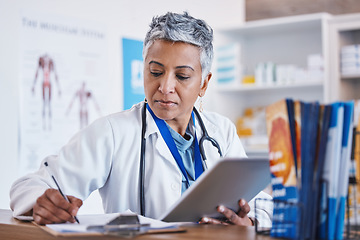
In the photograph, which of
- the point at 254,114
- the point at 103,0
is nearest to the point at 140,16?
the point at 103,0

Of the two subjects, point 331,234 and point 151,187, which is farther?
point 151,187

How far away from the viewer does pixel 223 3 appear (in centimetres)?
526

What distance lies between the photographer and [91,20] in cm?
407

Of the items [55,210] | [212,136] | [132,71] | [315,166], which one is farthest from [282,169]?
[132,71]

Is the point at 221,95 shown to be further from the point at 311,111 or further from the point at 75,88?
the point at 311,111

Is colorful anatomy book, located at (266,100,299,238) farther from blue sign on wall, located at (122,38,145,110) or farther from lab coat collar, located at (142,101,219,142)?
blue sign on wall, located at (122,38,145,110)

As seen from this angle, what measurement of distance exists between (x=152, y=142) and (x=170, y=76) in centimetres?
26

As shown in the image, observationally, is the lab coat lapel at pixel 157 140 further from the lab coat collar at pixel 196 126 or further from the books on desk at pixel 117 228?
the books on desk at pixel 117 228

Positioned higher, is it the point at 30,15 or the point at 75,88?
the point at 30,15

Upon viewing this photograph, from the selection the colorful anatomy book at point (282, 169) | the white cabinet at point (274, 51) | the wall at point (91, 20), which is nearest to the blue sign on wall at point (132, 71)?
the wall at point (91, 20)

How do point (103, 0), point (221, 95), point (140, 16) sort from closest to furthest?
point (103, 0)
point (140, 16)
point (221, 95)

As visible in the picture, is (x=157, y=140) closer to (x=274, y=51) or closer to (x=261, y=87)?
(x=261, y=87)

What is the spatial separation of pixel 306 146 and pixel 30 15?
2.94 m

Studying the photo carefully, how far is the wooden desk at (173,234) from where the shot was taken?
1.20 metres
